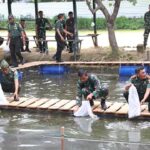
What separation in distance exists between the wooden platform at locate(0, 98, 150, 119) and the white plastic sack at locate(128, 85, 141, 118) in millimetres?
156

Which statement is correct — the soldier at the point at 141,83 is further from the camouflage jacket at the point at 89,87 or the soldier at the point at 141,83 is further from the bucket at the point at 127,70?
the bucket at the point at 127,70

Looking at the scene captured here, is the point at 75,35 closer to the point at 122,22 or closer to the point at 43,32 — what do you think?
the point at 43,32

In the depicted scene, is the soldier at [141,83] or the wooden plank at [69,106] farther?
the wooden plank at [69,106]

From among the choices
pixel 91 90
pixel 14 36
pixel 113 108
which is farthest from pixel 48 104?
pixel 14 36

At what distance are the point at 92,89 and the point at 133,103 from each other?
100 cm

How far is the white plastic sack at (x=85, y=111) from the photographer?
383 inches

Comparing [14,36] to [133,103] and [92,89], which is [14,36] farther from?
[133,103]

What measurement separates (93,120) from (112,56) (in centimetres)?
827

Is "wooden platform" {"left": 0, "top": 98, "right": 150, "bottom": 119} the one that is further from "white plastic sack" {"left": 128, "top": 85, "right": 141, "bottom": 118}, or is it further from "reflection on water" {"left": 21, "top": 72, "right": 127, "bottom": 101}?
"reflection on water" {"left": 21, "top": 72, "right": 127, "bottom": 101}

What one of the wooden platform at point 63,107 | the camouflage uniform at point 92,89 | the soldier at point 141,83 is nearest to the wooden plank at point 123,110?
the wooden platform at point 63,107

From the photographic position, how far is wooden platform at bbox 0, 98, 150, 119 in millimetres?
9766

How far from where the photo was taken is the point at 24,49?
19500 mm

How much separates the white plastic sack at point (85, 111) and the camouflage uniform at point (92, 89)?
0.26 meters

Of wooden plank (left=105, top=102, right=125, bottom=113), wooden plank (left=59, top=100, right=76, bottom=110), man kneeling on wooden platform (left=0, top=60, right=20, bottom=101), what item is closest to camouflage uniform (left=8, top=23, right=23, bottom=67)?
man kneeling on wooden platform (left=0, top=60, right=20, bottom=101)
